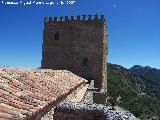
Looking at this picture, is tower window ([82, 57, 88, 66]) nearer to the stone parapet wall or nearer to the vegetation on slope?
the stone parapet wall

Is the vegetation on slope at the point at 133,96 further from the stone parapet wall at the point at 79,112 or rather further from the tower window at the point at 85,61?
the stone parapet wall at the point at 79,112

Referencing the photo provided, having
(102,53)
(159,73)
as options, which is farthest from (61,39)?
(159,73)

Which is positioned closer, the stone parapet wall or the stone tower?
the stone parapet wall

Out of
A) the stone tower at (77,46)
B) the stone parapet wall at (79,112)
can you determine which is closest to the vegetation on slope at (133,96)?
the stone tower at (77,46)

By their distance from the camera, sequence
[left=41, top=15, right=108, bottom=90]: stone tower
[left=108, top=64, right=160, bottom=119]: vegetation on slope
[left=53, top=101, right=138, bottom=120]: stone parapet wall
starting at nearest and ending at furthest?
1. [left=53, top=101, right=138, bottom=120]: stone parapet wall
2. [left=41, top=15, right=108, bottom=90]: stone tower
3. [left=108, top=64, right=160, bottom=119]: vegetation on slope

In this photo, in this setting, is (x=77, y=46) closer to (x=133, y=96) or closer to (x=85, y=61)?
(x=85, y=61)

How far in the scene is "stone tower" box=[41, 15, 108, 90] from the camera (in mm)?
24625

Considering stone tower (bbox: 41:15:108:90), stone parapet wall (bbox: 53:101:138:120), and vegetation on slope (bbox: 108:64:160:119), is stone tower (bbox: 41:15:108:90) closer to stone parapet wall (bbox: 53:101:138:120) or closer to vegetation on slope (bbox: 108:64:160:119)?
stone parapet wall (bbox: 53:101:138:120)

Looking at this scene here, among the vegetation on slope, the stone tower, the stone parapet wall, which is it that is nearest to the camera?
the stone parapet wall

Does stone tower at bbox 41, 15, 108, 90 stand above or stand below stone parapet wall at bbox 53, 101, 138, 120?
above

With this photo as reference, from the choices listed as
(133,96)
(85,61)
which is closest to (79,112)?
(85,61)

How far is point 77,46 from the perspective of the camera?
2483 cm

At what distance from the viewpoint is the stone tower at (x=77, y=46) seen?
24625 millimetres

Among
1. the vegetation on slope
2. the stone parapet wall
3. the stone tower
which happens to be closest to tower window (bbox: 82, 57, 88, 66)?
the stone tower
